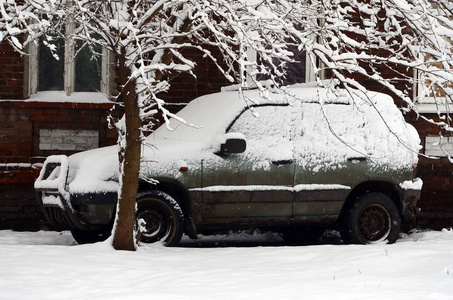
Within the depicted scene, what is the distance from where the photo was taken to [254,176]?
902 centimetres

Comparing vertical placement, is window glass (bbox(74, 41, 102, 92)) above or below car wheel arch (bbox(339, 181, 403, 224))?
above

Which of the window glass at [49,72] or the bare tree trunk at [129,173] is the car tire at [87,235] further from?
the window glass at [49,72]

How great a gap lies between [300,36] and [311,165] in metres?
2.91

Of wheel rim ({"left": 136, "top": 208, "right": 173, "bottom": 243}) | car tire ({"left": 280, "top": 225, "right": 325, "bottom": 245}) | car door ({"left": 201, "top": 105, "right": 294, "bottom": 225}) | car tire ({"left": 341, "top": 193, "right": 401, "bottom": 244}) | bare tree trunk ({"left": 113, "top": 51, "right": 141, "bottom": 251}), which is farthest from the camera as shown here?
car tire ({"left": 280, "top": 225, "right": 325, "bottom": 245})

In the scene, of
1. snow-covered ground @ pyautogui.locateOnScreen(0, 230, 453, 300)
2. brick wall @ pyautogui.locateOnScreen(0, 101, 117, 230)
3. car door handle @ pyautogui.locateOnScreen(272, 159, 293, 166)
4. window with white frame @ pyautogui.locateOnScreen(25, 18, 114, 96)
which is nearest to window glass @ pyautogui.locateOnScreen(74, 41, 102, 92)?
window with white frame @ pyautogui.locateOnScreen(25, 18, 114, 96)

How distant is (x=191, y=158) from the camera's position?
8773 millimetres

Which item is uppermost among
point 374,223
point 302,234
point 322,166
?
point 322,166

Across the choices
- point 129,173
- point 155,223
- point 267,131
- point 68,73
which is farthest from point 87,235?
point 68,73

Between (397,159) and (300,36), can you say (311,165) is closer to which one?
(397,159)

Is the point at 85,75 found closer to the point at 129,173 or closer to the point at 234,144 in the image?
the point at 234,144

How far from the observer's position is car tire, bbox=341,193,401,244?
9398mm

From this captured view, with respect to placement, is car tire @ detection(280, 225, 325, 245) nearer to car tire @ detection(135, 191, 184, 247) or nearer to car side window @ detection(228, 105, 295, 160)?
car side window @ detection(228, 105, 295, 160)

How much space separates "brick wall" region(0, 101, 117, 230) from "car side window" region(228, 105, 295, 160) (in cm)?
340

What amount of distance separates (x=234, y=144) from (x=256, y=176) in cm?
54
